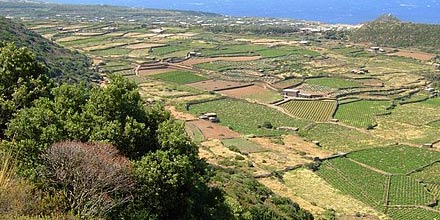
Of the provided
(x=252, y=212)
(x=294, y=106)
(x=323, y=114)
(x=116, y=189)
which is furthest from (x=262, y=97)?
(x=116, y=189)

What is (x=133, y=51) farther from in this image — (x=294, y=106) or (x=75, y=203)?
(x=75, y=203)

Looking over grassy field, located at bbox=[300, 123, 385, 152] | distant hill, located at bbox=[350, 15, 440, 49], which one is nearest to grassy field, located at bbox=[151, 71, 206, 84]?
grassy field, located at bbox=[300, 123, 385, 152]

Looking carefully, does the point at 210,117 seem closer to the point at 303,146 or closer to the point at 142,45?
the point at 303,146

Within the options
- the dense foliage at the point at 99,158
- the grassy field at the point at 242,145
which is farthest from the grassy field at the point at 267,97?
the dense foliage at the point at 99,158

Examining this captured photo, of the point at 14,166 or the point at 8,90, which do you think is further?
the point at 8,90

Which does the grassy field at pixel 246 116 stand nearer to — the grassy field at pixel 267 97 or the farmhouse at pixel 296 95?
the grassy field at pixel 267 97

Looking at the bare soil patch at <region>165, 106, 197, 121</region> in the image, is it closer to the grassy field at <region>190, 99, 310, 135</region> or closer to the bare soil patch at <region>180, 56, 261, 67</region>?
the grassy field at <region>190, 99, 310, 135</region>
